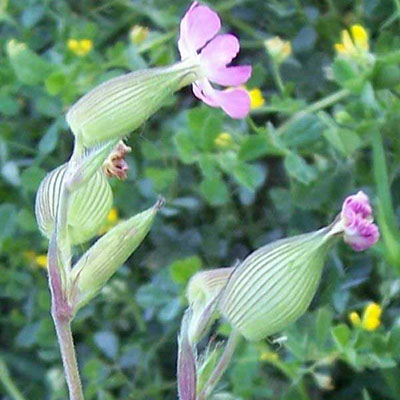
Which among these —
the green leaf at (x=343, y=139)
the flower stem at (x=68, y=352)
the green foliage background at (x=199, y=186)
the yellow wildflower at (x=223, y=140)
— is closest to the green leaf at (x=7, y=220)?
the green foliage background at (x=199, y=186)

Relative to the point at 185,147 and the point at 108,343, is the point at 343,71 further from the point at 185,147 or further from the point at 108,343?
the point at 108,343

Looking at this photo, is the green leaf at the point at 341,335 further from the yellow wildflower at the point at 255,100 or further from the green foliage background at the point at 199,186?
the yellow wildflower at the point at 255,100

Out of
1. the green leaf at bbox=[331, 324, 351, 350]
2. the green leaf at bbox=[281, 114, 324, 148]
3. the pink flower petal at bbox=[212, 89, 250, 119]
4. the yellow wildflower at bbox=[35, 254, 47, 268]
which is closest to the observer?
the pink flower petal at bbox=[212, 89, 250, 119]

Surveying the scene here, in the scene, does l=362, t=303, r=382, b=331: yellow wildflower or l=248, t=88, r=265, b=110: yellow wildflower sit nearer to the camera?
l=362, t=303, r=382, b=331: yellow wildflower

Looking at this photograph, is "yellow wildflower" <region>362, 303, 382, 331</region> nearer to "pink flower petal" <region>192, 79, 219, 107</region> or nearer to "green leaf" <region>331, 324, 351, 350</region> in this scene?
"green leaf" <region>331, 324, 351, 350</region>

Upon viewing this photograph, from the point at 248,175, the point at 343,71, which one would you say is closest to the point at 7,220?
the point at 248,175

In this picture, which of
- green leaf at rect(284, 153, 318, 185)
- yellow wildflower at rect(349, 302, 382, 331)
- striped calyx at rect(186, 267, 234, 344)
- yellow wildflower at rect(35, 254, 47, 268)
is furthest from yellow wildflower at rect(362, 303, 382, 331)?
yellow wildflower at rect(35, 254, 47, 268)
